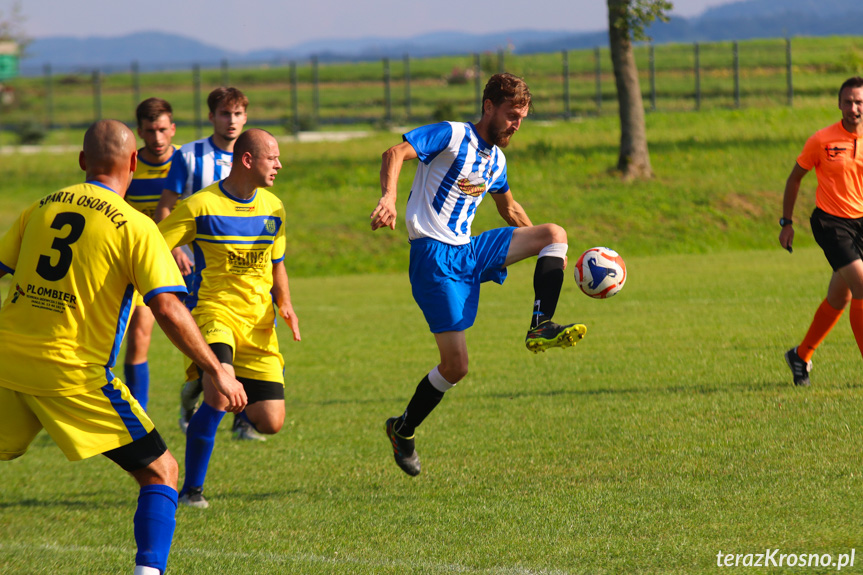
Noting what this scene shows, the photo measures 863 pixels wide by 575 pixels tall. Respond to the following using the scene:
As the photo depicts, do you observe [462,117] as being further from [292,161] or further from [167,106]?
[167,106]

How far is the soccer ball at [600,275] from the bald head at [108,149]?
290 centimetres

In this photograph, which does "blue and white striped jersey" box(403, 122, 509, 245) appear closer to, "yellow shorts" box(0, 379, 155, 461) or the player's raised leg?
the player's raised leg

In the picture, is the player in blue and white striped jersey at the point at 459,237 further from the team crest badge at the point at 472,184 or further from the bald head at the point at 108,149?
the bald head at the point at 108,149

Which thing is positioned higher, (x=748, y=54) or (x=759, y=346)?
(x=748, y=54)

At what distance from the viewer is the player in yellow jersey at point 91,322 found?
3.84 m

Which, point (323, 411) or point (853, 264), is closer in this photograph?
point (853, 264)

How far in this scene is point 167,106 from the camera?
7.45 m

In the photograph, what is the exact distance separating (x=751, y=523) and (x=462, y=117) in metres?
33.6

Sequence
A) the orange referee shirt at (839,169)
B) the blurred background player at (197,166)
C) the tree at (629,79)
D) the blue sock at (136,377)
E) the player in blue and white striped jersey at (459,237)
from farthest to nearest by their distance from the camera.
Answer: the tree at (629,79) → the blue sock at (136,377) → the orange referee shirt at (839,169) → the blurred background player at (197,166) → the player in blue and white striped jersey at (459,237)

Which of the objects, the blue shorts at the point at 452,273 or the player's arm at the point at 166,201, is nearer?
the blue shorts at the point at 452,273

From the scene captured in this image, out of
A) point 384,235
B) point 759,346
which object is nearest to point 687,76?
point 384,235

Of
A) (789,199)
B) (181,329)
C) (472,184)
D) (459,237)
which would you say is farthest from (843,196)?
(181,329)
